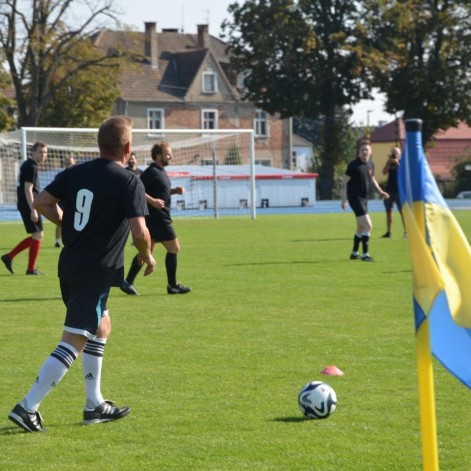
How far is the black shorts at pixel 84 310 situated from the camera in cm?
662

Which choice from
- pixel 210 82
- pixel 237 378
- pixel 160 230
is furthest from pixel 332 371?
pixel 210 82

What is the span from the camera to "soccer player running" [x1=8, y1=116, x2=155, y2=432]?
259 inches

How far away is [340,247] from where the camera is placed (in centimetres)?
2270

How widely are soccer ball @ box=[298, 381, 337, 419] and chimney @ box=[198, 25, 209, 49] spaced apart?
75.1m

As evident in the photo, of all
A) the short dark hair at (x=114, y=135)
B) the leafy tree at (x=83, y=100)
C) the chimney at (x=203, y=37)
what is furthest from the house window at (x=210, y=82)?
the short dark hair at (x=114, y=135)

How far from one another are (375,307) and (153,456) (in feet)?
22.0

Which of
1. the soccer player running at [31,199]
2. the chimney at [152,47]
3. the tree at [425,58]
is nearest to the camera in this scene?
the soccer player running at [31,199]

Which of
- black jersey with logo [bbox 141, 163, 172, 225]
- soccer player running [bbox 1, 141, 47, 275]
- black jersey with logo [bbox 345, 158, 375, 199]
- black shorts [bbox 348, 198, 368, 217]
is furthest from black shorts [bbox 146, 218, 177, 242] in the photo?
→ black jersey with logo [bbox 345, 158, 375, 199]

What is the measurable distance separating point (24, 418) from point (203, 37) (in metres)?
76.0

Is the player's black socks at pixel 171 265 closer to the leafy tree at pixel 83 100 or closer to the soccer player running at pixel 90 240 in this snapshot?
the soccer player running at pixel 90 240

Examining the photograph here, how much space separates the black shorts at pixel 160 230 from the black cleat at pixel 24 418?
7046mm

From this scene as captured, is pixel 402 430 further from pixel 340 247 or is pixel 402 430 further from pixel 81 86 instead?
pixel 81 86

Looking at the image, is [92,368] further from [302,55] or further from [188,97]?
[188,97]

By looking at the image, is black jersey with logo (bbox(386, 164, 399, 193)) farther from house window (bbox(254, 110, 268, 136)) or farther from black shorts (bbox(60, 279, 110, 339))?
house window (bbox(254, 110, 268, 136))
